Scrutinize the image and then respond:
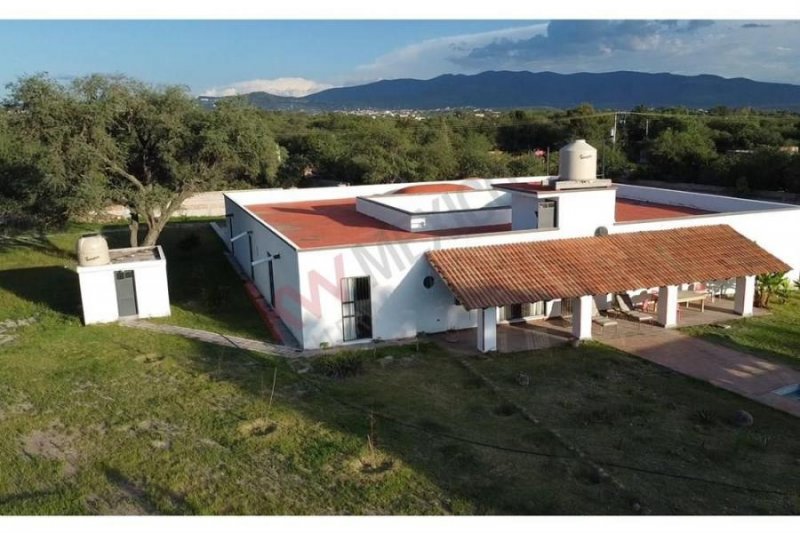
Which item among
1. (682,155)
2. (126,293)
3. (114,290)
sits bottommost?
(126,293)

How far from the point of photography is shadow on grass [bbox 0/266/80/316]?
2227 centimetres

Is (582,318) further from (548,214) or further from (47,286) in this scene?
(47,286)

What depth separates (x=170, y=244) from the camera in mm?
33531

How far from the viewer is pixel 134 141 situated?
25312 millimetres

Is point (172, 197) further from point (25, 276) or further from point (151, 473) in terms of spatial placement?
point (151, 473)

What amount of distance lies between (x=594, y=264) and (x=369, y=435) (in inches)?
375

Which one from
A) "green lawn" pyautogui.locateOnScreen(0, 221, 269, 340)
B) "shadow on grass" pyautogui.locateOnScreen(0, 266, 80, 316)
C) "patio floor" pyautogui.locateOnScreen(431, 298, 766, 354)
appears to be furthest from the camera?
"shadow on grass" pyautogui.locateOnScreen(0, 266, 80, 316)

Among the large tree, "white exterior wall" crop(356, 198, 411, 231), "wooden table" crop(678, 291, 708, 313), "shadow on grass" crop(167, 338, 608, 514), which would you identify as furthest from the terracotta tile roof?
the large tree

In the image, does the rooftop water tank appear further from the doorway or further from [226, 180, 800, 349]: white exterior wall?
[226, 180, 800, 349]: white exterior wall

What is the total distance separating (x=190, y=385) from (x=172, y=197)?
44.1 ft

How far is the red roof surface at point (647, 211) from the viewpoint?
2491 centimetres

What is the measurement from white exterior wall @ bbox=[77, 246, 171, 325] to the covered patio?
346 inches

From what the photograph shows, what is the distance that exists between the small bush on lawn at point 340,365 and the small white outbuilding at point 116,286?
709cm

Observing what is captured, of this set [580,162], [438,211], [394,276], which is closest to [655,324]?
[580,162]
